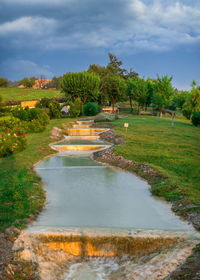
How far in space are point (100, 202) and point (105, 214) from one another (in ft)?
3.11

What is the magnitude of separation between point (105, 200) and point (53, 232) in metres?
2.63

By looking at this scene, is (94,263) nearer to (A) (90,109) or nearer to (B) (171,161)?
(B) (171,161)

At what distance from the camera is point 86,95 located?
4597 cm

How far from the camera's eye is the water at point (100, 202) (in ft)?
23.8

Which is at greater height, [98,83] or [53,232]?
[98,83]

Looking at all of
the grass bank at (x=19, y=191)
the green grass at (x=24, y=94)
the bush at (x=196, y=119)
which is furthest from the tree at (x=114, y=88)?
the grass bank at (x=19, y=191)

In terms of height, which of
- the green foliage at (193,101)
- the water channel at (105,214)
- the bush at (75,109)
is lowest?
the water channel at (105,214)

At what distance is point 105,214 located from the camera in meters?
7.78

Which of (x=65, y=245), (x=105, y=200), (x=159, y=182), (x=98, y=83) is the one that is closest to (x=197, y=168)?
(x=159, y=182)

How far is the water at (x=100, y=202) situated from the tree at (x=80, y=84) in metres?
32.5

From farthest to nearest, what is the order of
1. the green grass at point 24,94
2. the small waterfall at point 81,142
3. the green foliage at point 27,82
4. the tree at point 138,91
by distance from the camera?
the green foliage at point 27,82, the green grass at point 24,94, the tree at point 138,91, the small waterfall at point 81,142

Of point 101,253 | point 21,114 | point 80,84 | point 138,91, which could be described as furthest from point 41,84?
point 101,253

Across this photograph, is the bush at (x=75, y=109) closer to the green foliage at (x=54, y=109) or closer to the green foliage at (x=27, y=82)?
the green foliage at (x=54, y=109)

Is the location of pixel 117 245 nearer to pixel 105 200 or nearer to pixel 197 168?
pixel 105 200
